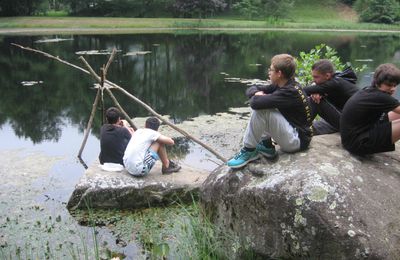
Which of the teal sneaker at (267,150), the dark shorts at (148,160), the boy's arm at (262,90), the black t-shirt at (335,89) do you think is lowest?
the dark shorts at (148,160)

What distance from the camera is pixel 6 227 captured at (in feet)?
24.7

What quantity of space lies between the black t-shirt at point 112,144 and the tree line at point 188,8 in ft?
174

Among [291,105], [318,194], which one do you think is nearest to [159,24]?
[291,105]

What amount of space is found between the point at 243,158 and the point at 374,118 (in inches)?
63.4

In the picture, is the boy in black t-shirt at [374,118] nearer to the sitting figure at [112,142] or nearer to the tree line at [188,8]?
the sitting figure at [112,142]

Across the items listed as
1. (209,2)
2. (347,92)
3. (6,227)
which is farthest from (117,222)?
(209,2)

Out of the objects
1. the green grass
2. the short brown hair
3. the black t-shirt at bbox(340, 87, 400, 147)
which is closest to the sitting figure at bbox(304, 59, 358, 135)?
the black t-shirt at bbox(340, 87, 400, 147)

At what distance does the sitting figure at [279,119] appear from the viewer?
17.4ft

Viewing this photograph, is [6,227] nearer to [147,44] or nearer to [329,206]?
[329,206]

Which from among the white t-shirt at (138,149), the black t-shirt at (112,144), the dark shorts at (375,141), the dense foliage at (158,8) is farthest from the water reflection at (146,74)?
the dense foliage at (158,8)

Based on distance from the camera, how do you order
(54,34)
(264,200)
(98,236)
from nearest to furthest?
(264,200)
(98,236)
(54,34)

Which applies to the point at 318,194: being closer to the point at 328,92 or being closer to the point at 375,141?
the point at 375,141

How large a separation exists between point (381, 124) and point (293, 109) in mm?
1042

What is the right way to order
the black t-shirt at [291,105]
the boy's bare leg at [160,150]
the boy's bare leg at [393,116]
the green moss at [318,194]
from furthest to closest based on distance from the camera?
1. the boy's bare leg at [160,150]
2. the boy's bare leg at [393,116]
3. the black t-shirt at [291,105]
4. the green moss at [318,194]
